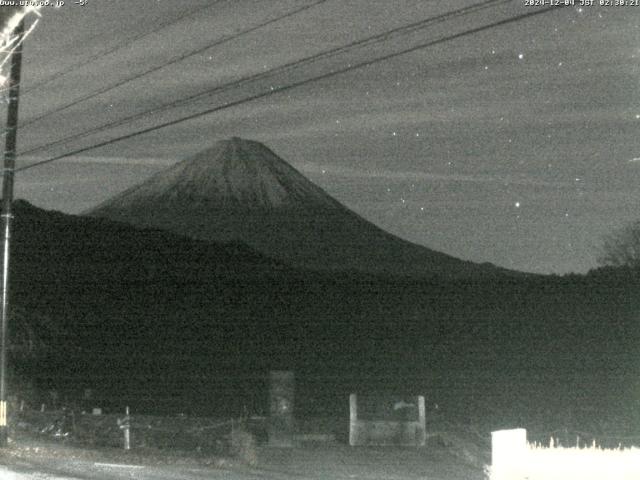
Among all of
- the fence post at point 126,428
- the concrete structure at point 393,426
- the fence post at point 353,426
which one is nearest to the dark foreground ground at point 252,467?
the fence post at point 353,426

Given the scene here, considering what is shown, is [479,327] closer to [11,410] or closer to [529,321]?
[529,321]

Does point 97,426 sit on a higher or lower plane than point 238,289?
lower

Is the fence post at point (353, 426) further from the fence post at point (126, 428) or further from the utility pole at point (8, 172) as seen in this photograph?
the utility pole at point (8, 172)

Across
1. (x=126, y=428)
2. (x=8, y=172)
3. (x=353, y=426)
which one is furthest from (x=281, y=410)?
(x=8, y=172)

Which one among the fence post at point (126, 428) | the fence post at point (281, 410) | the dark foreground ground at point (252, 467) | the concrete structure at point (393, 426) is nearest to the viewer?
the dark foreground ground at point (252, 467)

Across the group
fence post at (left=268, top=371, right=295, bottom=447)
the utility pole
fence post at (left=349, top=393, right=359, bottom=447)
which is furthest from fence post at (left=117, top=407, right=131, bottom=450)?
fence post at (left=349, top=393, right=359, bottom=447)

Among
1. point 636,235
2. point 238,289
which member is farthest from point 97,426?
point 238,289

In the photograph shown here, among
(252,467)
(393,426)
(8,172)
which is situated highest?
(8,172)

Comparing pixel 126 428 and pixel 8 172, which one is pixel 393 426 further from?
pixel 8 172

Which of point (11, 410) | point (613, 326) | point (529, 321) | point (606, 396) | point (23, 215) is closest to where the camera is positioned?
point (11, 410)

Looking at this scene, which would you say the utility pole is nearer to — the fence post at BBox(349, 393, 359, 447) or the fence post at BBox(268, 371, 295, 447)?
the fence post at BBox(268, 371, 295, 447)

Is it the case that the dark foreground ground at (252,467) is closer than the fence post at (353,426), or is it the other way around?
the dark foreground ground at (252,467)
